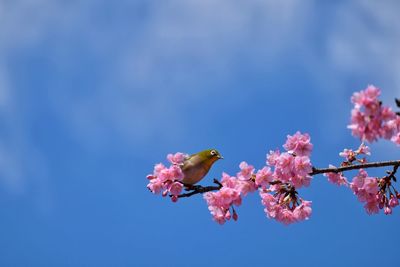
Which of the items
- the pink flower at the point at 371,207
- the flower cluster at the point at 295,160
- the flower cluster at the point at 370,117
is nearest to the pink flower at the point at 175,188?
the flower cluster at the point at 295,160

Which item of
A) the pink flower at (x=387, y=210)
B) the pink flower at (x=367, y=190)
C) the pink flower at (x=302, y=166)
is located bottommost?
the pink flower at (x=387, y=210)

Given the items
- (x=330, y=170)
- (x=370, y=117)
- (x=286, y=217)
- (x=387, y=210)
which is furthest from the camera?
(x=387, y=210)

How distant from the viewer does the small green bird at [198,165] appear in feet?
23.8

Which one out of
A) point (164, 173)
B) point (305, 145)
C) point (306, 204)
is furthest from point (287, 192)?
point (164, 173)

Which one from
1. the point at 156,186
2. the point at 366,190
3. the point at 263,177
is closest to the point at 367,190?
the point at 366,190

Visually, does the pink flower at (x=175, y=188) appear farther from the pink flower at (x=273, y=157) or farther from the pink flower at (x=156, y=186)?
the pink flower at (x=273, y=157)

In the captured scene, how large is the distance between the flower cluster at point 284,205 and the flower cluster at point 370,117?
1.96m

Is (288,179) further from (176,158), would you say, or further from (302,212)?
(176,158)

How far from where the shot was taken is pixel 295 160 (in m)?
7.28

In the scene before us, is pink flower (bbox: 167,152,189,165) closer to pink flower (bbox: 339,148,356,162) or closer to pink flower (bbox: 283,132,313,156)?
pink flower (bbox: 283,132,313,156)

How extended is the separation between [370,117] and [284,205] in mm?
2448

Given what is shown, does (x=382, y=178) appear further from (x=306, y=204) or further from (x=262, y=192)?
(x=262, y=192)

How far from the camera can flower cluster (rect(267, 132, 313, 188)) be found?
725cm

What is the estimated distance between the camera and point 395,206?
7906 mm
